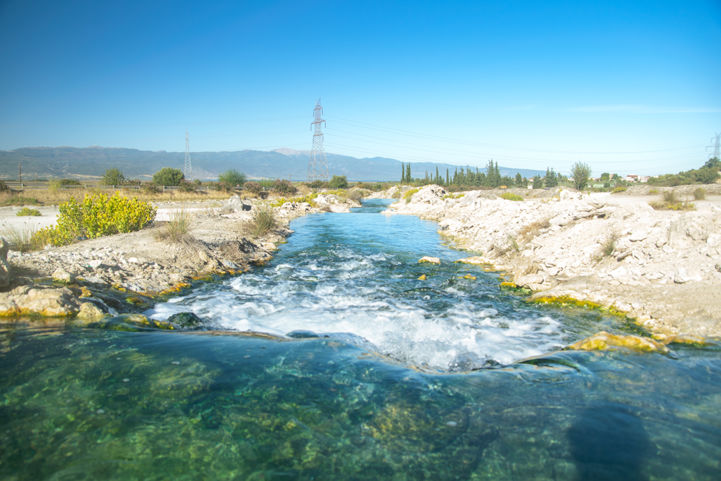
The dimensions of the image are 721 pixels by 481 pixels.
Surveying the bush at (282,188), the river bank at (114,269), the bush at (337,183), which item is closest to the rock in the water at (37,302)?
the river bank at (114,269)

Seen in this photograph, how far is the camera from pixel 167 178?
133 ft

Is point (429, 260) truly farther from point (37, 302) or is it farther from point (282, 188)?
point (282, 188)

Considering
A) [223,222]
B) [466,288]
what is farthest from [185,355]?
[223,222]

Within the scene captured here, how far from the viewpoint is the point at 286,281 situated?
1063 cm

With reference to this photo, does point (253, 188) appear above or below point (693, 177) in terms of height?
below

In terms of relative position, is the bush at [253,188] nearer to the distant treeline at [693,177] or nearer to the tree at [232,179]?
the tree at [232,179]

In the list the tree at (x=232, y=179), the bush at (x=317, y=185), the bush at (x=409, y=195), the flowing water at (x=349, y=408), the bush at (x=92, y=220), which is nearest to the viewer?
the flowing water at (x=349, y=408)

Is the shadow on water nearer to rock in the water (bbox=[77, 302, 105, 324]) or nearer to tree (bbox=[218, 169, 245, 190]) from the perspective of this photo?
rock in the water (bbox=[77, 302, 105, 324])

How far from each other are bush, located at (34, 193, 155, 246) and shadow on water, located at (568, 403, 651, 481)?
1402cm

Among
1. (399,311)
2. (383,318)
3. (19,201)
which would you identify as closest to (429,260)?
(399,311)

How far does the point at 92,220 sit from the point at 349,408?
12968mm

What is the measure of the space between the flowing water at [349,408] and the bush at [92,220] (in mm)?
8298

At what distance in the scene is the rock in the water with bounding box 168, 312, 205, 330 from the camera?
21.0 ft

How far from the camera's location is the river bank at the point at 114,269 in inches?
225
